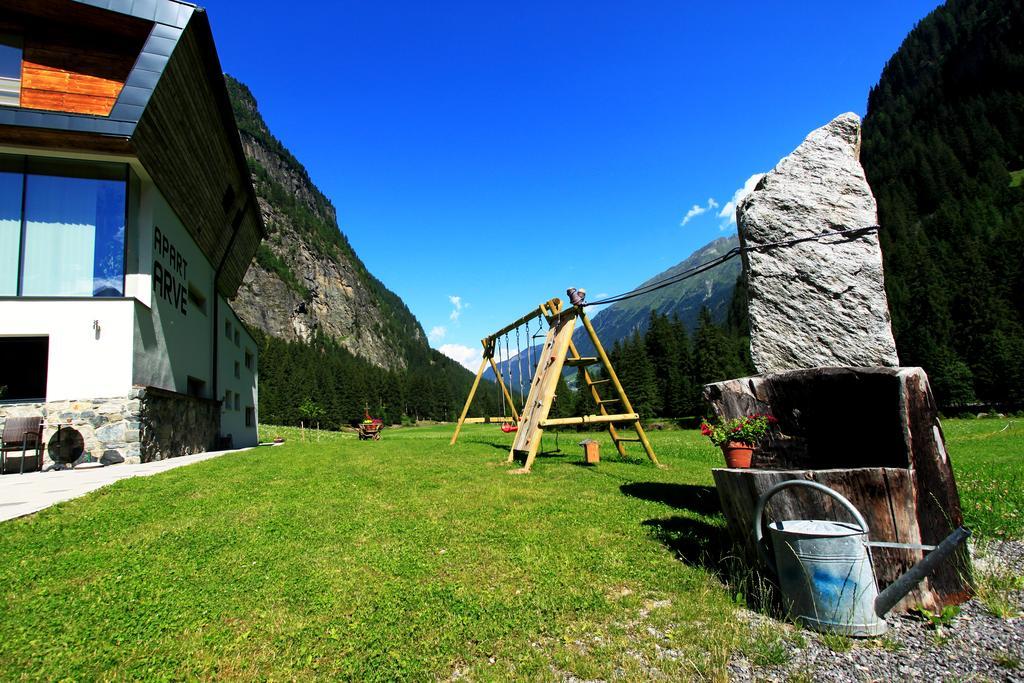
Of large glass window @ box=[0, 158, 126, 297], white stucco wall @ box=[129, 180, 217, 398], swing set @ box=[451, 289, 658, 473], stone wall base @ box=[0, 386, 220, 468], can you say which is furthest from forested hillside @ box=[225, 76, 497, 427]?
swing set @ box=[451, 289, 658, 473]

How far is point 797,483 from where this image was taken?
145 inches

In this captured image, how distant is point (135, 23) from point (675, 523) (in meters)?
19.8

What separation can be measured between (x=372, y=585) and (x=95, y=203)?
16.4 metres

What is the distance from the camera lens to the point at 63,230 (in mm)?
14555

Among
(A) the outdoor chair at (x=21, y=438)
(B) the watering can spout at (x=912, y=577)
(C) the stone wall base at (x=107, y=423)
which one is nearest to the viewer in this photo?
(B) the watering can spout at (x=912, y=577)

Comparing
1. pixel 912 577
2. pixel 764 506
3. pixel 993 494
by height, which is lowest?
pixel 993 494

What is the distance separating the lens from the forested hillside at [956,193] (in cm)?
6231

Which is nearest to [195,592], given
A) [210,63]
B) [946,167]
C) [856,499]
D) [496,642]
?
[496,642]

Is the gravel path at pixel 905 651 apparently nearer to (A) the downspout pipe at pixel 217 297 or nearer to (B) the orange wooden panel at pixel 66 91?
(B) the orange wooden panel at pixel 66 91

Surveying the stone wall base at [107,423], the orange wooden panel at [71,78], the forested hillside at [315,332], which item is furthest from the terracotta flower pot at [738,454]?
the forested hillside at [315,332]

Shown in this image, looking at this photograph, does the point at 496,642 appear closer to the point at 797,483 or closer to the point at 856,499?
the point at 797,483

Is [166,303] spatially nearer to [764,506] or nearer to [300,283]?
[764,506]

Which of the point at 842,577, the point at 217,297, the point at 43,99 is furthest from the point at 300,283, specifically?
the point at 842,577

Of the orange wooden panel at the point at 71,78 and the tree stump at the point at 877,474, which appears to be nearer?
the tree stump at the point at 877,474
